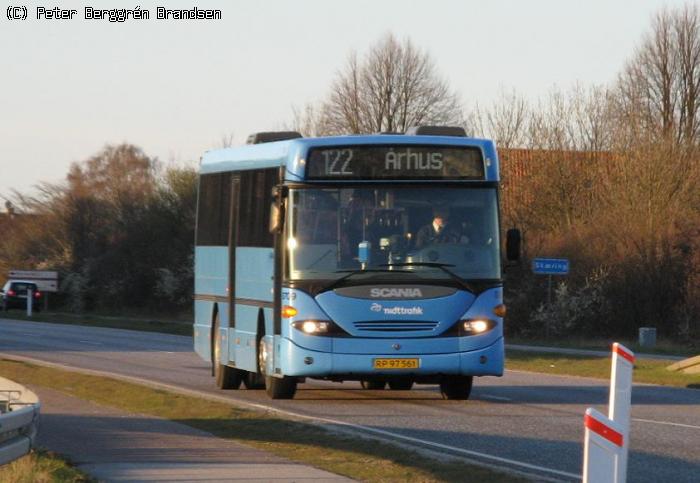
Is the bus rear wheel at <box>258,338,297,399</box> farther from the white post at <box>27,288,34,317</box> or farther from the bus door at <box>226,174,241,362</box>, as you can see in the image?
the white post at <box>27,288,34,317</box>

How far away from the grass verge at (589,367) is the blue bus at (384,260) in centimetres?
764

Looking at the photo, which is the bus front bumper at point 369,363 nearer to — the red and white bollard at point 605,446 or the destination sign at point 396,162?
the destination sign at point 396,162

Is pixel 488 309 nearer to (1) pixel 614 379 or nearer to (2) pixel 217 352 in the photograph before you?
(2) pixel 217 352

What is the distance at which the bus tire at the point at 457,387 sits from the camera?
65.5 feet

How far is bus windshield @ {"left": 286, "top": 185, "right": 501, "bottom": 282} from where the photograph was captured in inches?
721

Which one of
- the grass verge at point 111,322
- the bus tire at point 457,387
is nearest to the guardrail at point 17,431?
the bus tire at point 457,387

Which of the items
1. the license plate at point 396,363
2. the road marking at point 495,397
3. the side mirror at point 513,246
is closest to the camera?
the side mirror at point 513,246

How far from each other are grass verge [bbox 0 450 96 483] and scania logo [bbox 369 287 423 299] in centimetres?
635

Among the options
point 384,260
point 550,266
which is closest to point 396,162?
point 384,260

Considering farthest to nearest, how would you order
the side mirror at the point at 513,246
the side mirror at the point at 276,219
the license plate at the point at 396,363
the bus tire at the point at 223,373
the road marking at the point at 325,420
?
the bus tire at the point at 223,373, the side mirror at the point at 276,219, the license plate at the point at 396,363, the side mirror at the point at 513,246, the road marking at the point at 325,420

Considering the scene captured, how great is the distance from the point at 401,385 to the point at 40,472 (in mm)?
10226

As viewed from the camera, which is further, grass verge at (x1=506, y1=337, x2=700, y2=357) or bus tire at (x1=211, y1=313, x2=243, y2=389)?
grass verge at (x1=506, y1=337, x2=700, y2=357)

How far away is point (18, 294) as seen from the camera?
6944cm

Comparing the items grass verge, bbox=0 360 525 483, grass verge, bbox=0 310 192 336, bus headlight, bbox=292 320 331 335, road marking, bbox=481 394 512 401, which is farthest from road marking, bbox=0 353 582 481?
grass verge, bbox=0 310 192 336
